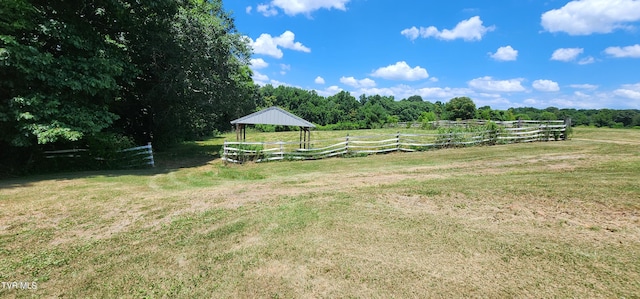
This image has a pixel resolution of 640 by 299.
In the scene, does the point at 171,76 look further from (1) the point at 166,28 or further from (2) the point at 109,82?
(2) the point at 109,82

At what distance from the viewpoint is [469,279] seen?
3.23m

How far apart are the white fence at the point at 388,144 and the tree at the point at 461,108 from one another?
40.0 m

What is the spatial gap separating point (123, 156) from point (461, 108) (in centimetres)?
6078

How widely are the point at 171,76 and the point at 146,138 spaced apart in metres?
5.23

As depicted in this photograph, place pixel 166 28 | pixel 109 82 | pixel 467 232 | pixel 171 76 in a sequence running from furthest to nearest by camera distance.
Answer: pixel 171 76 → pixel 166 28 → pixel 109 82 → pixel 467 232

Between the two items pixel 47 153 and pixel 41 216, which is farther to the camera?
pixel 47 153

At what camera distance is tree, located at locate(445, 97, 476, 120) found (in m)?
58.6

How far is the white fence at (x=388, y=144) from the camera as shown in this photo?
13.3 metres

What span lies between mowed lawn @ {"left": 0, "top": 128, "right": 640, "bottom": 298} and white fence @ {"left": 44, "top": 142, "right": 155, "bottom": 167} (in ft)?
11.0

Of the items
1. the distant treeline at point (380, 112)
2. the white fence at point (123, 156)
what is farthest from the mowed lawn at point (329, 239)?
the distant treeline at point (380, 112)

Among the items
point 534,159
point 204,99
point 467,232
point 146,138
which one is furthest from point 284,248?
point 146,138

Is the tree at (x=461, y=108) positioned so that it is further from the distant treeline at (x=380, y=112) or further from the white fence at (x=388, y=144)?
the white fence at (x=388, y=144)

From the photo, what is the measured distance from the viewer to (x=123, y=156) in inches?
460

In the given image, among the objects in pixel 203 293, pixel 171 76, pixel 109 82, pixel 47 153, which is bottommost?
pixel 203 293
